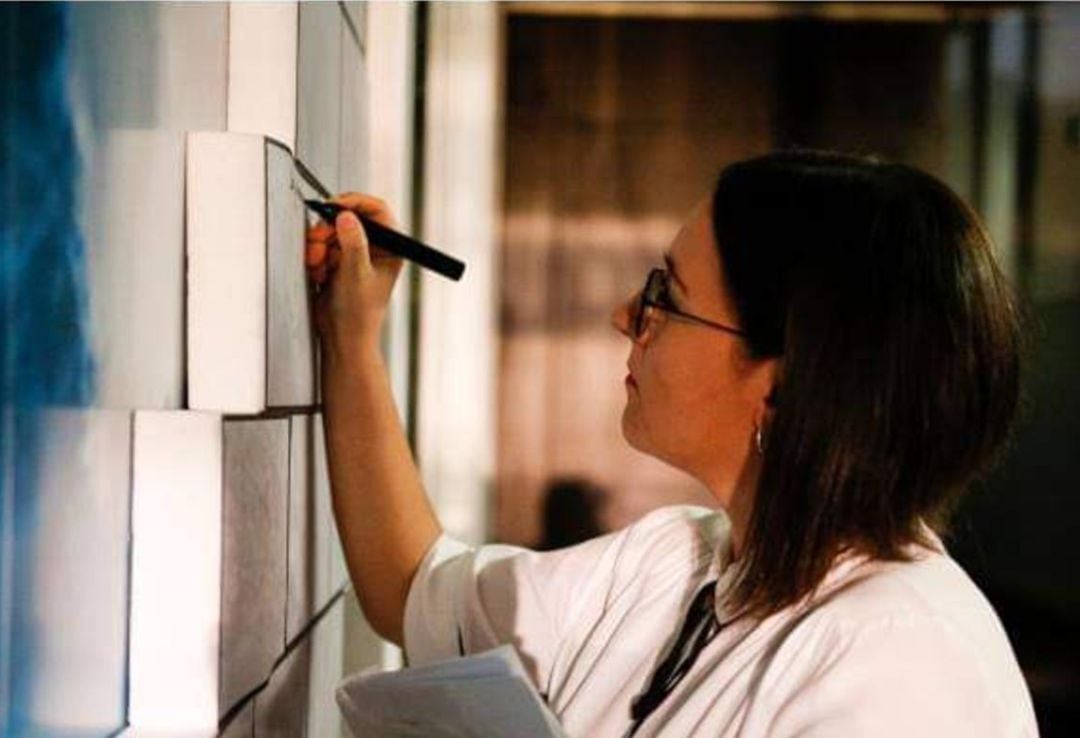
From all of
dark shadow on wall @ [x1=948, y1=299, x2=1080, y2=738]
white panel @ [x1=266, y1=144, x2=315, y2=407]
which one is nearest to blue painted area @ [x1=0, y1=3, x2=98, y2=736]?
white panel @ [x1=266, y1=144, x2=315, y2=407]

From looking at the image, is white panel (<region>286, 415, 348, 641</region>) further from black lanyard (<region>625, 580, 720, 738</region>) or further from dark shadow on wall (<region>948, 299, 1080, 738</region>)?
dark shadow on wall (<region>948, 299, 1080, 738</region>)

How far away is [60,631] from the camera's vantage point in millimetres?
573

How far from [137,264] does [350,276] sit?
1.23 feet

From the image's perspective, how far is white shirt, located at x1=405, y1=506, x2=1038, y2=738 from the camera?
0.83 m

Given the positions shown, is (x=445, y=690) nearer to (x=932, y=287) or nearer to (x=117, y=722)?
(x=117, y=722)

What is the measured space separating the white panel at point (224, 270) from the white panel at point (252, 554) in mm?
28

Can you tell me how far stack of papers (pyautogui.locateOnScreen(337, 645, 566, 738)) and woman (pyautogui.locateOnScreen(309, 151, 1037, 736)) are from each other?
0.15 m

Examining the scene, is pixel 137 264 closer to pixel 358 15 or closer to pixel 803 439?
pixel 803 439

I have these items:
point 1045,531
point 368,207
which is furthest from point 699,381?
point 1045,531

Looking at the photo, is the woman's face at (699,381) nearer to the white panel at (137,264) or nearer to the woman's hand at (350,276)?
the woman's hand at (350,276)

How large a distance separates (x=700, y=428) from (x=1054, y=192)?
258 cm

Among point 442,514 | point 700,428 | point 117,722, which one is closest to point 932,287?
point 700,428

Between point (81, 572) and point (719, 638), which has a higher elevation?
point (81, 572)

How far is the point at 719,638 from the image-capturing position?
0.98 meters
